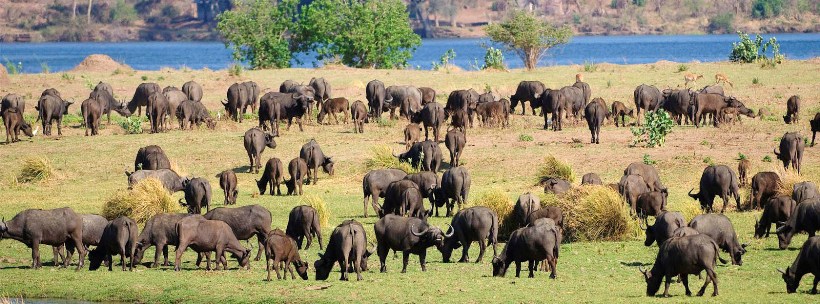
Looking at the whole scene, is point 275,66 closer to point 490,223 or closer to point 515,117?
point 515,117

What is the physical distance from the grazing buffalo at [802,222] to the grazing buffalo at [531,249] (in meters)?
4.19

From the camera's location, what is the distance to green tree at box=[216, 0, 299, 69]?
219ft

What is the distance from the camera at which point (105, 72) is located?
185 ft

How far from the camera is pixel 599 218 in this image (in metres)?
23.0

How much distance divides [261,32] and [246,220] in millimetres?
47556

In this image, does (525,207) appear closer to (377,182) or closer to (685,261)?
(377,182)

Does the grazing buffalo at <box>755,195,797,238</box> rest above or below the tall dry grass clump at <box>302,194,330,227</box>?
above

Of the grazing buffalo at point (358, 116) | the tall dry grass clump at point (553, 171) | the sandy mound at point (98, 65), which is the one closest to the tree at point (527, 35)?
the sandy mound at point (98, 65)

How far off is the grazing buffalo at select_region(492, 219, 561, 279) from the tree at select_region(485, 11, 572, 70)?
4729 centimetres

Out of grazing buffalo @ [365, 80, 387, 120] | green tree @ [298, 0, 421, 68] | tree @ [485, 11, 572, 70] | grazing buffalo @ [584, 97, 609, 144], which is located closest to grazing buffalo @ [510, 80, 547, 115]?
grazing buffalo @ [365, 80, 387, 120]

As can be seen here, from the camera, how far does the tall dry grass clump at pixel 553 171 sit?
29516 mm

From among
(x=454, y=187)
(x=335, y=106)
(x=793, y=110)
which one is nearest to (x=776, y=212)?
(x=454, y=187)

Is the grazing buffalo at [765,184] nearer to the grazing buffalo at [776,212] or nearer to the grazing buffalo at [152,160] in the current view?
the grazing buffalo at [776,212]

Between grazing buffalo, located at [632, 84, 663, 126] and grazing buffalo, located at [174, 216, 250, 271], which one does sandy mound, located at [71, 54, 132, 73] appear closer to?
grazing buffalo, located at [632, 84, 663, 126]
